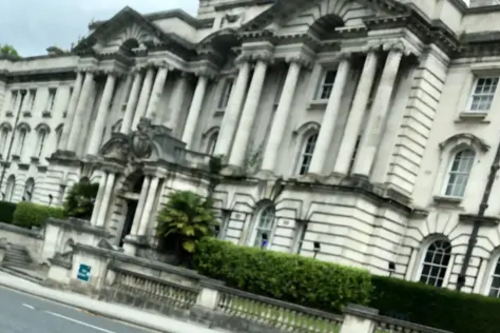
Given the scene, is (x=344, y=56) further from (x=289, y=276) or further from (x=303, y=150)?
(x=289, y=276)

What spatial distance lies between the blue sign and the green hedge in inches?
285

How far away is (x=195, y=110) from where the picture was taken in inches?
1599

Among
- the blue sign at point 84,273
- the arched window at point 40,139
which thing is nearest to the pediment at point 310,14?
the blue sign at point 84,273

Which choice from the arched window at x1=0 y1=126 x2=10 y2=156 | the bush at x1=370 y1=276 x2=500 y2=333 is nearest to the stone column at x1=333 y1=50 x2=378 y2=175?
the bush at x1=370 y1=276 x2=500 y2=333

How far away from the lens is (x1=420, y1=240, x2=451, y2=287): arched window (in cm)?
2881

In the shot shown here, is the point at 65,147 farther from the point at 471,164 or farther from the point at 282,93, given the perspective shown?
the point at 471,164

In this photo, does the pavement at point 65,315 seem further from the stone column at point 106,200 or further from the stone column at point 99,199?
the stone column at point 99,199

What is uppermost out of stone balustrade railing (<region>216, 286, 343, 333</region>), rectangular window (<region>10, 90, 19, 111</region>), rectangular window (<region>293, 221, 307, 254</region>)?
rectangular window (<region>10, 90, 19, 111</region>)

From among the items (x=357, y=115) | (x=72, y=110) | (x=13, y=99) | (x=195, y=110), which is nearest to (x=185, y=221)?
(x=357, y=115)

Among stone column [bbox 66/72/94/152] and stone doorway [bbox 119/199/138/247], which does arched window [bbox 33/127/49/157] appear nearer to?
stone column [bbox 66/72/94/152]

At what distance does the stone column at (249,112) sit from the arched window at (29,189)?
72.9 feet

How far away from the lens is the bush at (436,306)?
22406mm

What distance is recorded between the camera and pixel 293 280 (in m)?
26.5

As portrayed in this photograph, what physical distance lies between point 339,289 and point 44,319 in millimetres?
12826
